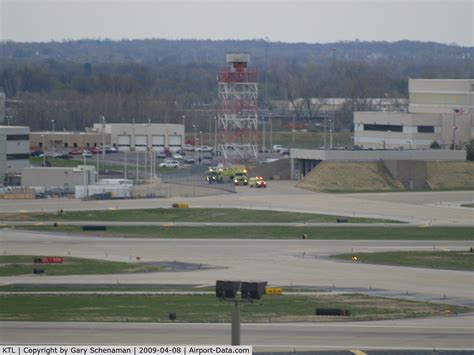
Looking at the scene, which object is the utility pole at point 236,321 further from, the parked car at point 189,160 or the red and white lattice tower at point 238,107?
the parked car at point 189,160

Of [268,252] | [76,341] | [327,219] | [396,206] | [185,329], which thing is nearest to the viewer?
[76,341]

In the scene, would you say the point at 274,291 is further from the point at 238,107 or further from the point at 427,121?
the point at 427,121

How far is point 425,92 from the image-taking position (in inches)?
5251

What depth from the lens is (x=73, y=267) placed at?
56.1 metres

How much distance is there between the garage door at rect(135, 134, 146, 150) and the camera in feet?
462

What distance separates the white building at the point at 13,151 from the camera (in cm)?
10562

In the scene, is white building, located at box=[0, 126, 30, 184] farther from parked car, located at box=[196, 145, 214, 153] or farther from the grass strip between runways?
the grass strip between runways

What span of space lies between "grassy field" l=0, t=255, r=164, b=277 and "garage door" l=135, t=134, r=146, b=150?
81.8m

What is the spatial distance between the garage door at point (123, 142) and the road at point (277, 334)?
100 m

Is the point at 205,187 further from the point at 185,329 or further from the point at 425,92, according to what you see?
the point at 185,329

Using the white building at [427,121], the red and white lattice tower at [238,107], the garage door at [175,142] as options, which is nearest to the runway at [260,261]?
the red and white lattice tower at [238,107]

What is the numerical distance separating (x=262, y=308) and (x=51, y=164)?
76798 millimetres

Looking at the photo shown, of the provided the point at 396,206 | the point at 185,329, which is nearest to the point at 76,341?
the point at 185,329

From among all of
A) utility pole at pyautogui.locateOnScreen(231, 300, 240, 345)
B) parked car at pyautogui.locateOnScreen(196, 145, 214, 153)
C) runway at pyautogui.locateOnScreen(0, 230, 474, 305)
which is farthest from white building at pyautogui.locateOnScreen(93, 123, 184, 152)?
utility pole at pyautogui.locateOnScreen(231, 300, 240, 345)
